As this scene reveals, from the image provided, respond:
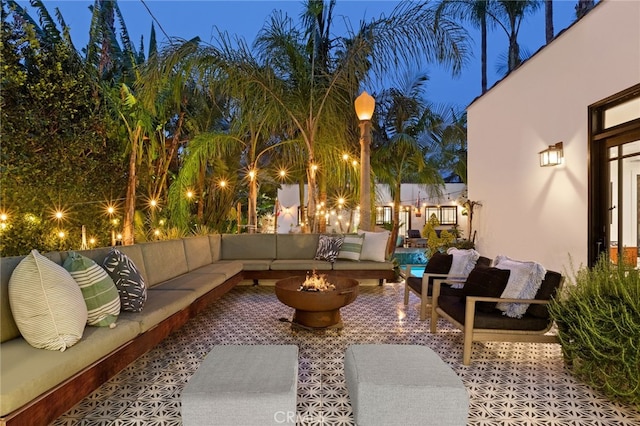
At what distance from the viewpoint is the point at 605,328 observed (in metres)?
2.38

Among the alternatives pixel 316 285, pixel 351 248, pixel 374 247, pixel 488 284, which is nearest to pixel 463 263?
pixel 488 284

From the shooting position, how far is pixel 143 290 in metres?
2.88

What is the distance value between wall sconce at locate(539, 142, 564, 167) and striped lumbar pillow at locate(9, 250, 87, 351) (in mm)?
5659

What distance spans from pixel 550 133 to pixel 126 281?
18.6 ft

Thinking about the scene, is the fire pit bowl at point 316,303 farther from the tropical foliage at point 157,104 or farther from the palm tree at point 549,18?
the palm tree at point 549,18

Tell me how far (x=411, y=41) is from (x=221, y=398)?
216 inches

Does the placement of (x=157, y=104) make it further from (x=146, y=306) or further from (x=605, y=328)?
(x=605, y=328)

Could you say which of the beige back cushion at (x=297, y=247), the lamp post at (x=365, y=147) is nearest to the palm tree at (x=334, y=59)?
the lamp post at (x=365, y=147)

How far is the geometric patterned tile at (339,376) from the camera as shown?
225 centimetres

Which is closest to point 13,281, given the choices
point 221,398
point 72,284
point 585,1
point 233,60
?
point 72,284

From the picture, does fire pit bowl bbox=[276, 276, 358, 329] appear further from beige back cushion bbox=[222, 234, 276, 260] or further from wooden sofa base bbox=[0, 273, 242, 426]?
beige back cushion bbox=[222, 234, 276, 260]

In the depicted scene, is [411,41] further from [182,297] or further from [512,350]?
[182,297]

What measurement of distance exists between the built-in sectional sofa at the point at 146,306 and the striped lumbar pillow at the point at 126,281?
7cm

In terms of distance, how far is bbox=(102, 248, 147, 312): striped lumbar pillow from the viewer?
2.74 m
